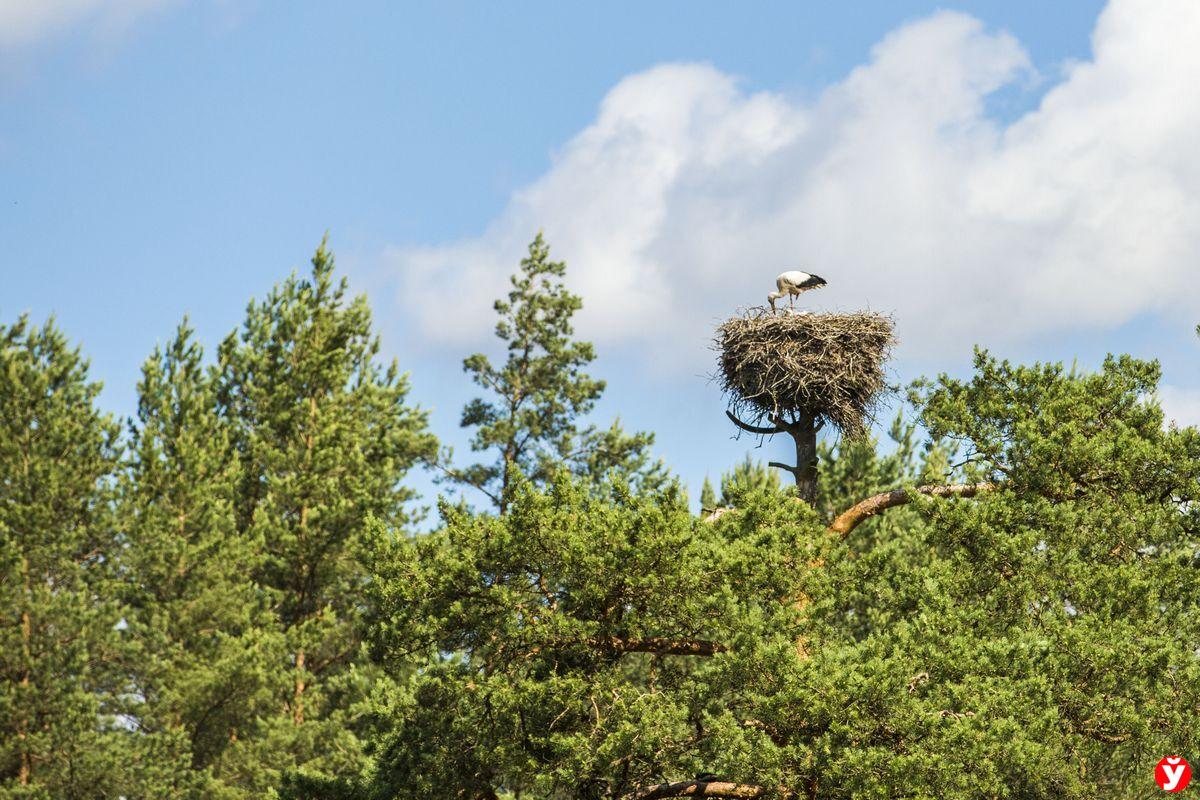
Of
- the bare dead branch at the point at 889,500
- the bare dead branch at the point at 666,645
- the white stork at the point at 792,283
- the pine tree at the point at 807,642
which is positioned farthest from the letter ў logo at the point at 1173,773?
the white stork at the point at 792,283

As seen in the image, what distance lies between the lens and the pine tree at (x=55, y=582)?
23.5 m

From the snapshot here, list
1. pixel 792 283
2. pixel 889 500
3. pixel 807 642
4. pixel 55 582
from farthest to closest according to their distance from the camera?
pixel 55 582
pixel 792 283
pixel 889 500
pixel 807 642

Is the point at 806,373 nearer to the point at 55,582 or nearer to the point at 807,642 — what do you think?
the point at 807,642

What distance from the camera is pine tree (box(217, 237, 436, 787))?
2633cm

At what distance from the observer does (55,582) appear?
83.8ft

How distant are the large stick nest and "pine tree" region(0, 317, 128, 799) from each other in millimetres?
13223

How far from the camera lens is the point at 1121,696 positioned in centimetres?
1398

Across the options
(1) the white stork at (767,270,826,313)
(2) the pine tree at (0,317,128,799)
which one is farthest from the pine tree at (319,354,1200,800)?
(2) the pine tree at (0,317,128,799)

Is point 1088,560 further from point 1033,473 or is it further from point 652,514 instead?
point 652,514

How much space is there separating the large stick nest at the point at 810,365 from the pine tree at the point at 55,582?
13223mm

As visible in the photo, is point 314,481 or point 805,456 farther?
point 314,481

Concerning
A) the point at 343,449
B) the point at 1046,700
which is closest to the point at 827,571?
the point at 1046,700

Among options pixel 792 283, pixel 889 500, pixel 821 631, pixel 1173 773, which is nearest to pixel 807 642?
pixel 821 631

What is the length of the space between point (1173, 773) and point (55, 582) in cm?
1947
